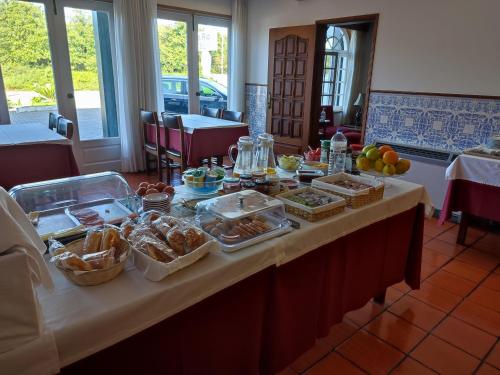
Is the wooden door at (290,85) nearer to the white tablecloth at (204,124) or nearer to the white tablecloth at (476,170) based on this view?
the white tablecloth at (204,124)

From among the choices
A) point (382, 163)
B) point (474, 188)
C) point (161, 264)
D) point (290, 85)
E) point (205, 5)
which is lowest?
point (474, 188)

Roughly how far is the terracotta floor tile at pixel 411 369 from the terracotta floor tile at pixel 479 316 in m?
0.54

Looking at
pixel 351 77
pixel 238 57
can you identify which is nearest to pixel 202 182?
pixel 238 57

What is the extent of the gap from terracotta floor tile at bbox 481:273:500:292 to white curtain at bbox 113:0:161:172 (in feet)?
13.5

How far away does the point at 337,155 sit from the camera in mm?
1864

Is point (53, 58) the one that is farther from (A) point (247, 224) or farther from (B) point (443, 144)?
(B) point (443, 144)

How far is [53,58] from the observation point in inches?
158

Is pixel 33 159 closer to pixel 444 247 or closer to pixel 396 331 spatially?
pixel 396 331

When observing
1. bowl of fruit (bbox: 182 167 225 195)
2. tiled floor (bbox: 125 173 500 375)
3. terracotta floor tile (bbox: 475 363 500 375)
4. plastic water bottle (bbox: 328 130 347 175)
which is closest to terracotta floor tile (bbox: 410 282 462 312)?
tiled floor (bbox: 125 173 500 375)

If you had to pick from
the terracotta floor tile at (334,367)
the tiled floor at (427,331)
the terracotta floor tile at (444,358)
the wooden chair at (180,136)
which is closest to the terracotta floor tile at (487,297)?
the tiled floor at (427,331)

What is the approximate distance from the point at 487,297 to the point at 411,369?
3.17 feet

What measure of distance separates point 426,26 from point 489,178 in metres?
1.86

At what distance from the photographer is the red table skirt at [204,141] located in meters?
3.59

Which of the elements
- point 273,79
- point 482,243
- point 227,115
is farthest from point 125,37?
point 482,243
